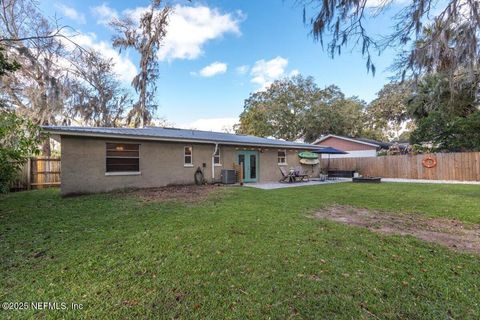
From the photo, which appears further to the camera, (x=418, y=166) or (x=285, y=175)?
(x=418, y=166)

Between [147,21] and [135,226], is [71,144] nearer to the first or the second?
[135,226]

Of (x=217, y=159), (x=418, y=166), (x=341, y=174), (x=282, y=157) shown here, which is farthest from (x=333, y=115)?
(x=217, y=159)

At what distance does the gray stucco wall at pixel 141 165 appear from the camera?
8.48m

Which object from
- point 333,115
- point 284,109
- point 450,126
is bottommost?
point 450,126

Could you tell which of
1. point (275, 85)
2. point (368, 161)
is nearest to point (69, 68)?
point (368, 161)

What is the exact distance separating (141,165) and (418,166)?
17.4 meters

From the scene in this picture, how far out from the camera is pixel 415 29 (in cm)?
440

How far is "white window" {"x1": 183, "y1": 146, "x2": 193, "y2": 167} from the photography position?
11297mm

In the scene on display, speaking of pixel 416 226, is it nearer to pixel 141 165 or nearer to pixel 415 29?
pixel 415 29

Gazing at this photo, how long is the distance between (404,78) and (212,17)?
9.70 meters

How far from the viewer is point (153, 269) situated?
293 cm

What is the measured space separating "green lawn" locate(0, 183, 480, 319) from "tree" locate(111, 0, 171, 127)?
49.4ft

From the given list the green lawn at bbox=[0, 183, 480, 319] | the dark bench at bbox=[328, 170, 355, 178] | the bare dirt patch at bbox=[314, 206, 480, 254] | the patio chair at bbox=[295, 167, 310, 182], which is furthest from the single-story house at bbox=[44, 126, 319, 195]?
the bare dirt patch at bbox=[314, 206, 480, 254]

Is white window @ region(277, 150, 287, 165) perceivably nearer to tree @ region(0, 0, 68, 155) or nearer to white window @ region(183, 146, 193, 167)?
white window @ region(183, 146, 193, 167)
